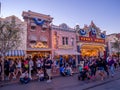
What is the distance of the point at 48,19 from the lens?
3045 cm

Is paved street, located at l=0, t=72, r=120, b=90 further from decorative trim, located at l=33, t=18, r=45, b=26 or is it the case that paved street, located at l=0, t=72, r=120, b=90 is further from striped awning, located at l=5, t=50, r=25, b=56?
decorative trim, located at l=33, t=18, r=45, b=26

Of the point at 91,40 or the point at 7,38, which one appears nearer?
the point at 7,38

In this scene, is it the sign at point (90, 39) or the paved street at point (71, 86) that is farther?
the sign at point (90, 39)

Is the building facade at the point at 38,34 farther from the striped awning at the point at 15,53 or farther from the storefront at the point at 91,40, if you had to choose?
the storefront at the point at 91,40

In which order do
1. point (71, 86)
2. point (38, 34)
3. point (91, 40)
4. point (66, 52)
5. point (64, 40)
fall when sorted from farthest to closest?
point (91, 40) → point (64, 40) → point (66, 52) → point (38, 34) → point (71, 86)

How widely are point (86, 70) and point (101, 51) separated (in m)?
27.8

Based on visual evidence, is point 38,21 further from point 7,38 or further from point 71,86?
point 71,86

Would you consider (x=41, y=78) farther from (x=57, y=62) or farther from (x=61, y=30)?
(x=61, y=30)

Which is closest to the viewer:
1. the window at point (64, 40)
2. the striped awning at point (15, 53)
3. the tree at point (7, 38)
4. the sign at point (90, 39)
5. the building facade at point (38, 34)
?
the tree at point (7, 38)

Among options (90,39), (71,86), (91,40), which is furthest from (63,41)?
(71,86)

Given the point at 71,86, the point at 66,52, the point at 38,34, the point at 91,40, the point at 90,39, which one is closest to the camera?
the point at 71,86

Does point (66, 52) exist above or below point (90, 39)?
below

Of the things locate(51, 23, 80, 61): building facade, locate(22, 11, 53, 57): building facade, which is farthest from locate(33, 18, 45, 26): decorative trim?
locate(51, 23, 80, 61): building facade

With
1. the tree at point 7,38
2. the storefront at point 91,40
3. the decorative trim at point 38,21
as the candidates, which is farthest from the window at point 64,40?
the tree at point 7,38
